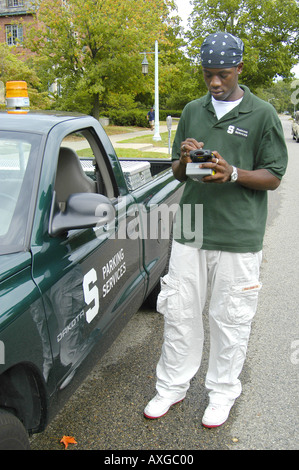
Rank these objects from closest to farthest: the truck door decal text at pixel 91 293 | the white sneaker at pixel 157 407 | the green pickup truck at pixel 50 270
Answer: the green pickup truck at pixel 50 270 → the truck door decal text at pixel 91 293 → the white sneaker at pixel 157 407

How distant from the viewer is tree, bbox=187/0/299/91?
43.0 meters

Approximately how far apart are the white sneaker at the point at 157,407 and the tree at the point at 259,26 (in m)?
42.7

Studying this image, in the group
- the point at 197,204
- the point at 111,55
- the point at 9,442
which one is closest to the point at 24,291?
the point at 9,442

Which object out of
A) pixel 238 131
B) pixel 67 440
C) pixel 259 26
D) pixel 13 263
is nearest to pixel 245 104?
pixel 238 131

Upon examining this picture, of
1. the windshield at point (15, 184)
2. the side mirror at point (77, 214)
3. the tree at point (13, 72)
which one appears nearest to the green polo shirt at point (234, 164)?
the side mirror at point (77, 214)

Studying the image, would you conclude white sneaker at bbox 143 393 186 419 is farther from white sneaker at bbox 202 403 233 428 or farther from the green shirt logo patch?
the green shirt logo patch

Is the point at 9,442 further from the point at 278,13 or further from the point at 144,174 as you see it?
the point at 278,13

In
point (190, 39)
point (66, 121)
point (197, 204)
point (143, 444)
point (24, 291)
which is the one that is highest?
point (190, 39)

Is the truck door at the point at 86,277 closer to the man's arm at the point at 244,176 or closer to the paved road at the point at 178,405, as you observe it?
the paved road at the point at 178,405

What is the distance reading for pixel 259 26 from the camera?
144ft

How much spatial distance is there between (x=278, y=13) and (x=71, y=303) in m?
47.2

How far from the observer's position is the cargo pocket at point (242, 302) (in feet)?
8.53

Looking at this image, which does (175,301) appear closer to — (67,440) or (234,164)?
(234,164)

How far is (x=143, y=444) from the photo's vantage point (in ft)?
8.56
